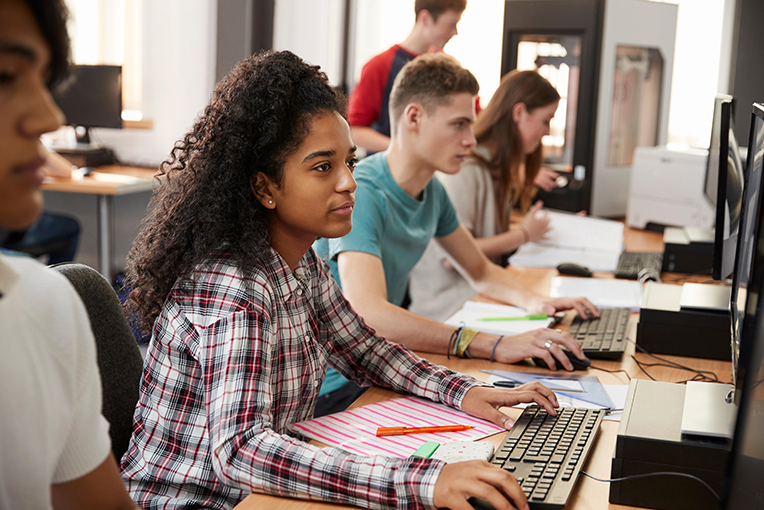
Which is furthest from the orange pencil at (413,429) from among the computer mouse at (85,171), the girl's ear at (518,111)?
the computer mouse at (85,171)

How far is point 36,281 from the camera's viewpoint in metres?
0.67

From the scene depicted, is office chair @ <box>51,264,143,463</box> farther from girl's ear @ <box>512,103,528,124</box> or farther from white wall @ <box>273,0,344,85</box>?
white wall @ <box>273,0,344,85</box>

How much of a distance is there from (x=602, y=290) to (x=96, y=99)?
2.83 m

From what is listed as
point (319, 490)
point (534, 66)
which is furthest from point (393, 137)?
point (534, 66)

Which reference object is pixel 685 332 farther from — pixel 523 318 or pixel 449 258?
pixel 449 258

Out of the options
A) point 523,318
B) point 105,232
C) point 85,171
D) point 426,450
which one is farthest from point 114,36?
point 426,450

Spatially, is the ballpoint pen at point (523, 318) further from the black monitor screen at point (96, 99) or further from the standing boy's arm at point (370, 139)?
the black monitor screen at point (96, 99)

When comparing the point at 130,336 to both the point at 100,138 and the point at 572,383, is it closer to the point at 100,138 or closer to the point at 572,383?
the point at 572,383

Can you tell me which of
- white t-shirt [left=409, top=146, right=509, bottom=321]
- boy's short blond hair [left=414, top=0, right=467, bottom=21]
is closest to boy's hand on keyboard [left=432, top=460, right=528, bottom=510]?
white t-shirt [left=409, top=146, right=509, bottom=321]

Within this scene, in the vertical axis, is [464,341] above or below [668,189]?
below

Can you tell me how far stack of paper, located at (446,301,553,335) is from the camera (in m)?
1.59

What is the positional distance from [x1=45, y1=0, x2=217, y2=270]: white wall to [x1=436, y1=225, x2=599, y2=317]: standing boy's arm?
91.4 inches

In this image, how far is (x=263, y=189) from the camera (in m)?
1.05

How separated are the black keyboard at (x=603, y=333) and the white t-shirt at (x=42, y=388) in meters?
1.01
